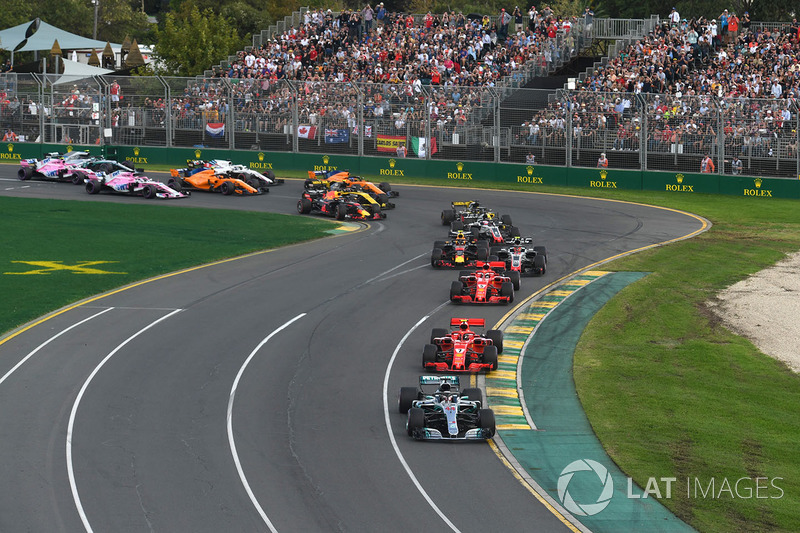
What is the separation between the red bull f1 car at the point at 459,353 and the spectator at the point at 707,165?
2941 cm

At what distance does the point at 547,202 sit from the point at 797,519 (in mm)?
33338

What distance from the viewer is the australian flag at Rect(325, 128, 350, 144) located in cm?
5859

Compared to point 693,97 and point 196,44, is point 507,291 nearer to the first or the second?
point 693,97

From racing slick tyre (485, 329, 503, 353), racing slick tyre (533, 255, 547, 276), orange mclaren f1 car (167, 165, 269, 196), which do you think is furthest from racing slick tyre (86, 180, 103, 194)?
racing slick tyre (485, 329, 503, 353)

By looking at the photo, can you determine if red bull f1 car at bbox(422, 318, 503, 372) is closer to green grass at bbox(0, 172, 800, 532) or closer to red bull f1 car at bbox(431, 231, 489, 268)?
green grass at bbox(0, 172, 800, 532)

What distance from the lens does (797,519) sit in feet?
58.6

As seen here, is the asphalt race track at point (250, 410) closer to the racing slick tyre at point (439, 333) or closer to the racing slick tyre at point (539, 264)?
the racing slick tyre at point (539, 264)

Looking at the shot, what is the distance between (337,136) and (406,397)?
1466 inches

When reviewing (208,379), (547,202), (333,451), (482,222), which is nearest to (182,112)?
(547,202)

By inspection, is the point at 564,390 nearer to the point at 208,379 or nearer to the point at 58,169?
the point at 208,379

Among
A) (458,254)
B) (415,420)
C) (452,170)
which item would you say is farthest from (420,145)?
(415,420)

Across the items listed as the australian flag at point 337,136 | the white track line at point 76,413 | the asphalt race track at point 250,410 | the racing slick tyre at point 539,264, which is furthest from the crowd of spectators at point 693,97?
the white track line at point 76,413

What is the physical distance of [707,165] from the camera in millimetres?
52656

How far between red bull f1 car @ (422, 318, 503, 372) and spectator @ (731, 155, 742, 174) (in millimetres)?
29527
